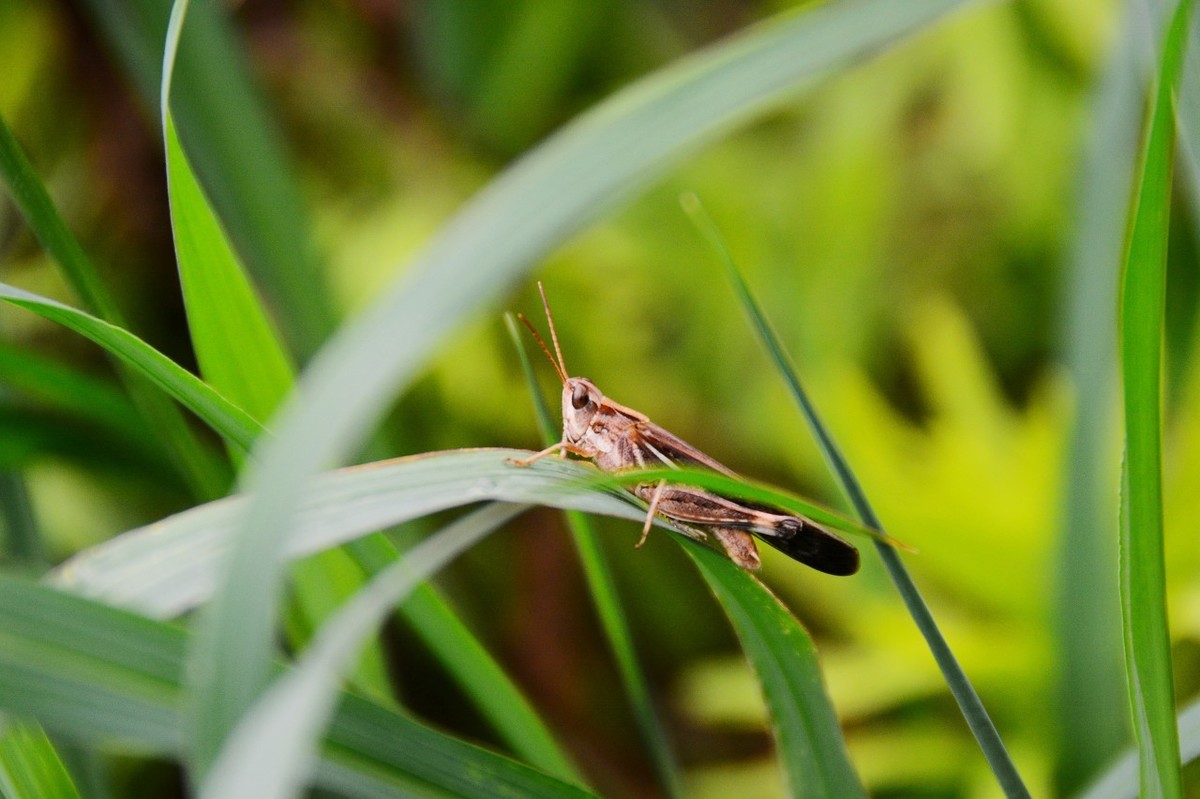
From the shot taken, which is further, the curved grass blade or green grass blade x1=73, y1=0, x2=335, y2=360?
green grass blade x1=73, y1=0, x2=335, y2=360

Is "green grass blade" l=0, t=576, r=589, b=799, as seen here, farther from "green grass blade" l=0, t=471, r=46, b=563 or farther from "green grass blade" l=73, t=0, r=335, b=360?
"green grass blade" l=73, t=0, r=335, b=360

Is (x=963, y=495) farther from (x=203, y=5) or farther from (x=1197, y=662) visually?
(x=203, y=5)

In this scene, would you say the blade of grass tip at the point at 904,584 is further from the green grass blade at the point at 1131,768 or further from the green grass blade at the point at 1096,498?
the green grass blade at the point at 1096,498

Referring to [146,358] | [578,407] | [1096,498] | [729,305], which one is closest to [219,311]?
[146,358]

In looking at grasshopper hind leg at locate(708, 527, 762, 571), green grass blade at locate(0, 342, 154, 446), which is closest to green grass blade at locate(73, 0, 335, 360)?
green grass blade at locate(0, 342, 154, 446)

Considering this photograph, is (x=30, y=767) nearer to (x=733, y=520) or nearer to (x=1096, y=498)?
(x=733, y=520)

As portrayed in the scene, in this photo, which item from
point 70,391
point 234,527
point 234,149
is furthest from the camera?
point 234,149

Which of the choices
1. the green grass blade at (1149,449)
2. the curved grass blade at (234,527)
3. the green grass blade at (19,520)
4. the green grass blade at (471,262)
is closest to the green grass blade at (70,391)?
the green grass blade at (19,520)
